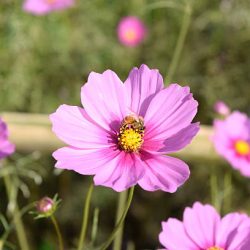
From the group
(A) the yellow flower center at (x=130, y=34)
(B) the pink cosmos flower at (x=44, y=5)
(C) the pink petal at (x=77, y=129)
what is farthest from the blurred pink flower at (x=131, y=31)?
(C) the pink petal at (x=77, y=129)

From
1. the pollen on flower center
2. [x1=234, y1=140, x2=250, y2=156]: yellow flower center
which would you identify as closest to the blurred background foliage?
[x1=234, y1=140, x2=250, y2=156]: yellow flower center

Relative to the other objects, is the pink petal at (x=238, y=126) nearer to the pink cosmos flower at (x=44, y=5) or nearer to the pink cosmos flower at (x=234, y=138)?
the pink cosmos flower at (x=234, y=138)

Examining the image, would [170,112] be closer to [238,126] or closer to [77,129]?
[77,129]

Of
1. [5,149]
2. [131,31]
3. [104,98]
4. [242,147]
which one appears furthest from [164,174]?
[131,31]

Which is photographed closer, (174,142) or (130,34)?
(174,142)

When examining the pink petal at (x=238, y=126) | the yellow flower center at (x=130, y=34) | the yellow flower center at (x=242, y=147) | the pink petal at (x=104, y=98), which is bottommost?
the pink petal at (x=104, y=98)
